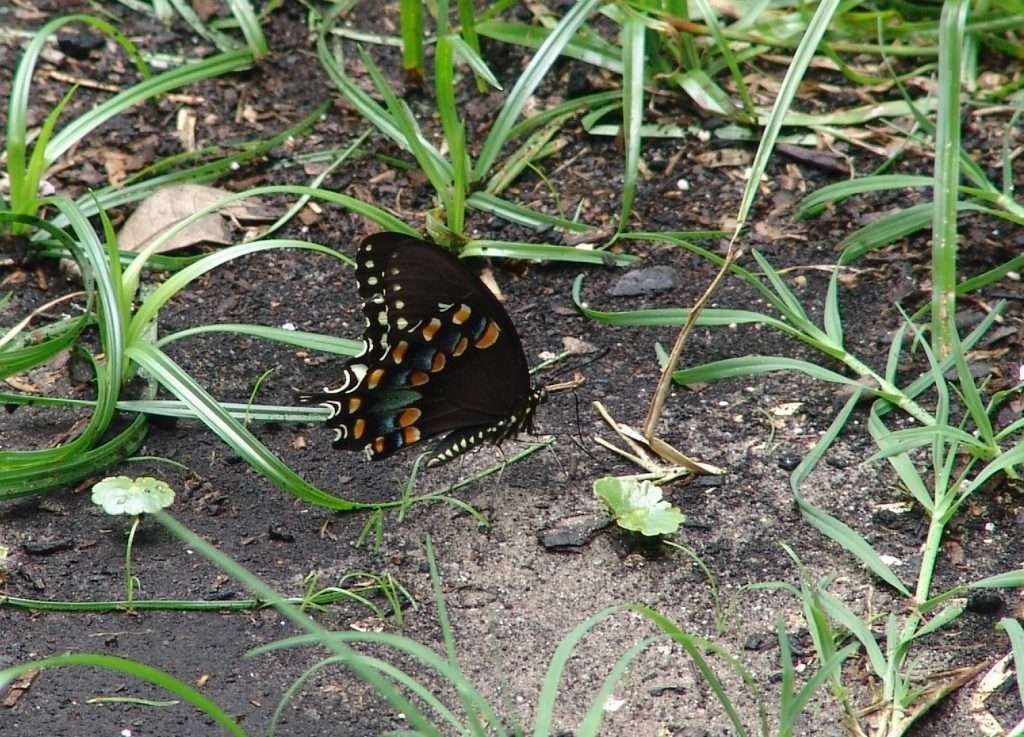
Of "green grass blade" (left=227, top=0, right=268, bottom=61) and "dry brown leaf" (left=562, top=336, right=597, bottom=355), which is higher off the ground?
"green grass blade" (left=227, top=0, right=268, bottom=61)

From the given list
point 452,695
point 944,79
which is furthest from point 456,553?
point 944,79

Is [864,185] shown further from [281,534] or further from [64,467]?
[64,467]

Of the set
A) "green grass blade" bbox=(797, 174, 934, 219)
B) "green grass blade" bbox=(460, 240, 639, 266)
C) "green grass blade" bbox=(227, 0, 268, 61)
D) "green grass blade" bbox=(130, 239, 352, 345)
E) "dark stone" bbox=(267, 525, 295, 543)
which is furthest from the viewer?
"green grass blade" bbox=(227, 0, 268, 61)

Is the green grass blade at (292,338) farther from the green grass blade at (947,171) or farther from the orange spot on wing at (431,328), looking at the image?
the green grass blade at (947,171)

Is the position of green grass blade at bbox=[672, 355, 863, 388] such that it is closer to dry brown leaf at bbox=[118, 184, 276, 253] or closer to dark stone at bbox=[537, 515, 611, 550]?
dark stone at bbox=[537, 515, 611, 550]

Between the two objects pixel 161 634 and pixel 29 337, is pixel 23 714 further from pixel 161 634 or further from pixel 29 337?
pixel 29 337

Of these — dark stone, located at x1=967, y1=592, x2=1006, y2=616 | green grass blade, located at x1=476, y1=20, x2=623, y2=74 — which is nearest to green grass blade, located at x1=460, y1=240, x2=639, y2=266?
green grass blade, located at x1=476, y1=20, x2=623, y2=74

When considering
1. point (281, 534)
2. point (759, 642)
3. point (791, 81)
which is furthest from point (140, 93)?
point (759, 642)
